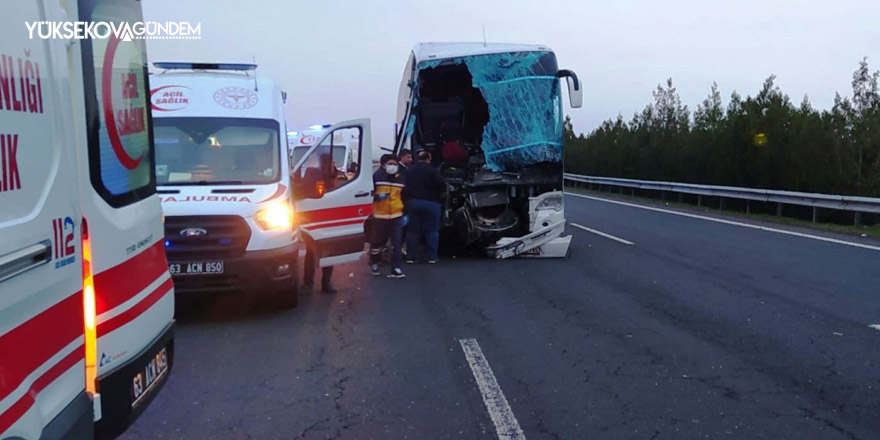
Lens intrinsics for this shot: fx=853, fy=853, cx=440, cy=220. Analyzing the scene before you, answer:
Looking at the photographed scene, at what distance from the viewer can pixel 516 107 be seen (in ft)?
45.0

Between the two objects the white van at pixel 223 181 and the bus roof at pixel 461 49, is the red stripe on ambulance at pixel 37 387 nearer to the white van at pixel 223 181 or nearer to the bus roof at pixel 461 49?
the white van at pixel 223 181

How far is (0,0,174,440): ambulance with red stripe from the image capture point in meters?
2.59

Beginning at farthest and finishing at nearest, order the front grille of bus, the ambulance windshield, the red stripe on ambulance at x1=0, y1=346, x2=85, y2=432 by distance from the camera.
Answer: the ambulance windshield < the front grille of bus < the red stripe on ambulance at x1=0, y1=346, x2=85, y2=432

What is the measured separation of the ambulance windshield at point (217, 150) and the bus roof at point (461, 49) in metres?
5.06

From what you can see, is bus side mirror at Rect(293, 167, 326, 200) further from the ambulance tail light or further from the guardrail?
the guardrail

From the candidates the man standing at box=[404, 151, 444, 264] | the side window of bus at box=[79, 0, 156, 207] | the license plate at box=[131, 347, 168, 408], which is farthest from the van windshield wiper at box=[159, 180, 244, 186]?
the license plate at box=[131, 347, 168, 408]

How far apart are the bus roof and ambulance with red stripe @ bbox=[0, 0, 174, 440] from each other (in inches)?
384

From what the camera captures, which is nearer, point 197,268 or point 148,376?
point 148,376

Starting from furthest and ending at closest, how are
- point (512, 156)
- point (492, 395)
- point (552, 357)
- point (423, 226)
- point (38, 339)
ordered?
point (512, 156) → point (423, 226) → point (552, 357) → point (492, 395) → point (38, 339)

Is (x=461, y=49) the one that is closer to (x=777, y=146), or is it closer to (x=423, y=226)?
(x=423, y=226)

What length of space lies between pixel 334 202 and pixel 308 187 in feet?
2.12

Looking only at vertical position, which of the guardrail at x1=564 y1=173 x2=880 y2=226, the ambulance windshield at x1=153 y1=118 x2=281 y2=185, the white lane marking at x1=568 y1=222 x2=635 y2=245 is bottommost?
the white lane marking at x1=568 y1=222 x2=635 y2=245

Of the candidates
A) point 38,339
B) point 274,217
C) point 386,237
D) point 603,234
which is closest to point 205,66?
point 274,217

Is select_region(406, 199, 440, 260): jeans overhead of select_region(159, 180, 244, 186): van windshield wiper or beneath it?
beneath
